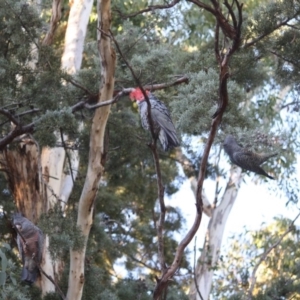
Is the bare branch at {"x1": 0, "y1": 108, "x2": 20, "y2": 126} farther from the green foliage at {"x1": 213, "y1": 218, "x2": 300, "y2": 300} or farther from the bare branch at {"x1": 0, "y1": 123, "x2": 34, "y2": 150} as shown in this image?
the green foliage at {"x1": 213, "y1": 218, "x2": 300, "y2": 300}

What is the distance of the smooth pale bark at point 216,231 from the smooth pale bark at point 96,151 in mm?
3381

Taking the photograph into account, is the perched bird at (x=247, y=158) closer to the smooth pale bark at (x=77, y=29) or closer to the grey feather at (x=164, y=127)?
the grey feather at (x=164, y=127)

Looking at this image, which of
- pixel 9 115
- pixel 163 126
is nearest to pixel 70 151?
pixel 9 115

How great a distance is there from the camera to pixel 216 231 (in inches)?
332

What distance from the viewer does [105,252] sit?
8367 millimetres

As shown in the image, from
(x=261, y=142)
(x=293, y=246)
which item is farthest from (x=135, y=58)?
(x=293, y=246)

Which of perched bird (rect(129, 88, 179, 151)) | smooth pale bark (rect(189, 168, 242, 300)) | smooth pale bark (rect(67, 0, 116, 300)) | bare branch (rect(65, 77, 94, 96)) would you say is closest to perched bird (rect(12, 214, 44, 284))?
smooth pale bark (rect(67, 0, 116, 300))

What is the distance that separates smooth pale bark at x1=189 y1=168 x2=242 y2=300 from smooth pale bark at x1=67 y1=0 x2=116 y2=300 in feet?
11.1

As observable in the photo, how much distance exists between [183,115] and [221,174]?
313cm

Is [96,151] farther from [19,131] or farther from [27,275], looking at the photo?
[27,275]

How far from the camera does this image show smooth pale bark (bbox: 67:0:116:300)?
4.47 m

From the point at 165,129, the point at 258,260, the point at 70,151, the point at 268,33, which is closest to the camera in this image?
the point at 165,129

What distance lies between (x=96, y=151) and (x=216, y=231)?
4.04 m

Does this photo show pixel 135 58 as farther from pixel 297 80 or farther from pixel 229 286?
pixel 229 286
